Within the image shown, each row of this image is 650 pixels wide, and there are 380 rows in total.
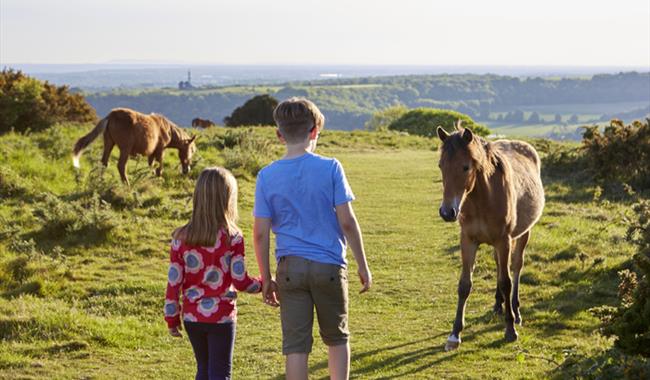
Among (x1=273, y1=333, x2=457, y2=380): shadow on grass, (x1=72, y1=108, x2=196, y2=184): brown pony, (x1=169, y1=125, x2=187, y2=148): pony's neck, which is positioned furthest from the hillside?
(x1=273, y1=333, x2=457, y2=380): shadow on grass

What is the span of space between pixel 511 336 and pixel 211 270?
333 centimetres

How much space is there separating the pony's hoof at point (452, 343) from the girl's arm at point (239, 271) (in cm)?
259

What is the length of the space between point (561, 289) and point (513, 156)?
5.22ft

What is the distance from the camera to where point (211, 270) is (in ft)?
13.7

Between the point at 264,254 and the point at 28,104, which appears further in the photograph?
the point at 28,104

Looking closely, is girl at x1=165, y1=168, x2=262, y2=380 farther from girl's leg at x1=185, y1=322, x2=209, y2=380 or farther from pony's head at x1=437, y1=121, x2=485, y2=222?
pony's head at x1=437, y1=121, x2=485, y2=222

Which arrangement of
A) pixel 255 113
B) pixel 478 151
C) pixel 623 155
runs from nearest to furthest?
1. pixel 478 151
2. pixel 623 155
3. pixel 255 113

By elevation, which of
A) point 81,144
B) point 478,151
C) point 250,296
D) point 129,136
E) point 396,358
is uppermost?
point 478,151

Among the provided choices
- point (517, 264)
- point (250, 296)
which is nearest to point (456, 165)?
point (517, 264)

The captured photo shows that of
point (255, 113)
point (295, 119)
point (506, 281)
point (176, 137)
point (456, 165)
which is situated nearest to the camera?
point (295, 119)

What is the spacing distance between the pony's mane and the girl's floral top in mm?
2160

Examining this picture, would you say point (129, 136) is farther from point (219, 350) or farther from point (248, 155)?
point (219, 350)

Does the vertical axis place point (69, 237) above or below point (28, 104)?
below

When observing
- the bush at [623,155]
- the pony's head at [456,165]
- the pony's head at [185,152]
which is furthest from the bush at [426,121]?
the pony's head at [456,165]
